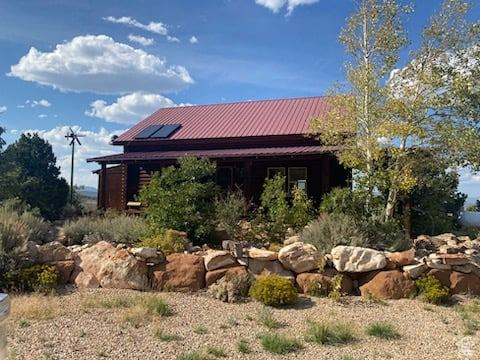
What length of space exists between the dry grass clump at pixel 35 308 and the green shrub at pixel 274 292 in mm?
2933

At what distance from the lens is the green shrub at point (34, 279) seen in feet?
25.2

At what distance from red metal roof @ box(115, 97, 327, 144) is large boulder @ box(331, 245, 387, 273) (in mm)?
10167

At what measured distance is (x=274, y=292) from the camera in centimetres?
716

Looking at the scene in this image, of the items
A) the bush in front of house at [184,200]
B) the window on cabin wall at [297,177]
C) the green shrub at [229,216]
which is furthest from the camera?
the window on cabin wall at [297,177]

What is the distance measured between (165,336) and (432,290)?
450 centimetres

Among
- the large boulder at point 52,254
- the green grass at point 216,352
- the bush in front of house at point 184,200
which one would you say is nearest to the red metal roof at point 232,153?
the bush in front of house at point 184,200

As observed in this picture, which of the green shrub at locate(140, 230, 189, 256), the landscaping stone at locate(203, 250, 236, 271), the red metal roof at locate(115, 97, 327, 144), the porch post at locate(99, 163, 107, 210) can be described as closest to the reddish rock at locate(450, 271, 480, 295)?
the landscaping stone at locate(203, 250, 236, 271)

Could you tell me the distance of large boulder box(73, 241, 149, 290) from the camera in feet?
26.2

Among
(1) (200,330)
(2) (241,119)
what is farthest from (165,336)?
(2) (241,119)

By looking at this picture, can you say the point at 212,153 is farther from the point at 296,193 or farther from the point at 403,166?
the point at 403,166

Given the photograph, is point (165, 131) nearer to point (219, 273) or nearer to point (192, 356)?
point (219, 273)

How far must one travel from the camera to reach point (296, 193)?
11273 mm

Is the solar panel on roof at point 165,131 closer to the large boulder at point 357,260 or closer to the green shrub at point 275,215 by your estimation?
the green shrub at point 275,215

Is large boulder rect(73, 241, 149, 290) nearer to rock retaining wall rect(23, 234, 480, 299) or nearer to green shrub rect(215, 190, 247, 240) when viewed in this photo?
rock retaining wall rect(23, 234, 480, 299)
